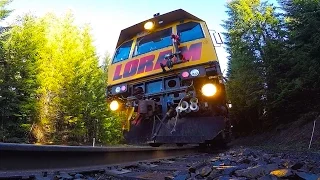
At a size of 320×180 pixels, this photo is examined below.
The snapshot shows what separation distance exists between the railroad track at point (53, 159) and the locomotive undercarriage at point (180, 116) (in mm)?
1843

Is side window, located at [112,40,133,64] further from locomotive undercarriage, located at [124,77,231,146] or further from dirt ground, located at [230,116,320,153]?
dirt ground, located at [230,116,320,153]

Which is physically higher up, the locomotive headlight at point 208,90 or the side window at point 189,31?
the side window at point 189,31

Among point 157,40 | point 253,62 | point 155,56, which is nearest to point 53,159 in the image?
point 155,56

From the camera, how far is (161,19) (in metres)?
7.21

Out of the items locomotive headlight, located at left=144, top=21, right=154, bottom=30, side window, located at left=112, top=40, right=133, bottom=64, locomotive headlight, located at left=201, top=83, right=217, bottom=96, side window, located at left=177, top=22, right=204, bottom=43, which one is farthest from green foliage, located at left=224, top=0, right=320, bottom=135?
side window, located at left=112, top=40, right=133, bottom=64

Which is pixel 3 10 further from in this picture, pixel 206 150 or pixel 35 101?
pixel 206 150

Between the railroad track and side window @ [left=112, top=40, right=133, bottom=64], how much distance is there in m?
4.07

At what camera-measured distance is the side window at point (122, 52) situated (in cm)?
772

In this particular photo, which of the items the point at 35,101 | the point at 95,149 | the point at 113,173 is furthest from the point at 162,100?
the point at 35,101

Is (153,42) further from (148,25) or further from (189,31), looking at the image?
(189,31)

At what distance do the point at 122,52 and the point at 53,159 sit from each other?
545 centimetres

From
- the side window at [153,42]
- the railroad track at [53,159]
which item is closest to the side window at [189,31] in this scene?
the side window at [153,42]

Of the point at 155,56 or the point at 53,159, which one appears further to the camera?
the point at 155,56

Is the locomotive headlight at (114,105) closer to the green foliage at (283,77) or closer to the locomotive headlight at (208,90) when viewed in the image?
the locomotive headlight at (208,90)
